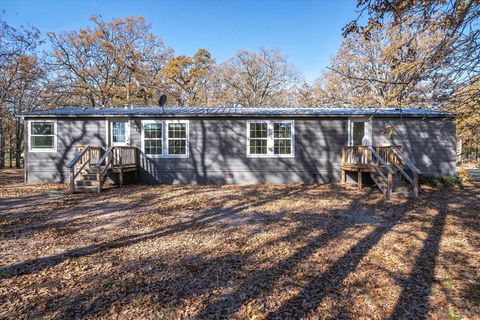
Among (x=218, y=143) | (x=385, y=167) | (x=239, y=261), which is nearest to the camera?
(x=239, y=261)

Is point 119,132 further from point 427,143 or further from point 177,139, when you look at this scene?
point 427,143

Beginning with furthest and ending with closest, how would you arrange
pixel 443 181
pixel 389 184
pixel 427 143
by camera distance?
pixel 427 143
pixel 443 181
pixel 389 184

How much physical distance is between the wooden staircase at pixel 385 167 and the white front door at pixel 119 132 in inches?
354

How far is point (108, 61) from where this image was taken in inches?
871

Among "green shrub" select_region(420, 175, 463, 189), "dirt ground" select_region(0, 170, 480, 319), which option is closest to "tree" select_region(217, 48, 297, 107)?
"green shrub" select_region(420, 175, 463, 189)

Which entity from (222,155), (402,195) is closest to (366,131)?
(402,195)

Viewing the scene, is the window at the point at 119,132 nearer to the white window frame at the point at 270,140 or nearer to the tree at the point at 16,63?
the white window frame at the point at 270,140

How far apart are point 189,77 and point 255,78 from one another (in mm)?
6609

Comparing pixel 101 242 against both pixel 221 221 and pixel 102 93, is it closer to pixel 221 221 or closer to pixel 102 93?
pixel 221 221

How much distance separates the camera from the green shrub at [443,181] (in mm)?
10406

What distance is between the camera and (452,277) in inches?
132

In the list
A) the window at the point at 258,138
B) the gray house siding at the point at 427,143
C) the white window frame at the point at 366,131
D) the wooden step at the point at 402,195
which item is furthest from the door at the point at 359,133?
the window at the point at 258,138

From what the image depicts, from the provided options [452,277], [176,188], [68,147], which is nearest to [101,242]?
[452,277]

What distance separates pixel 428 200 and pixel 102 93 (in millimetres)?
22329
